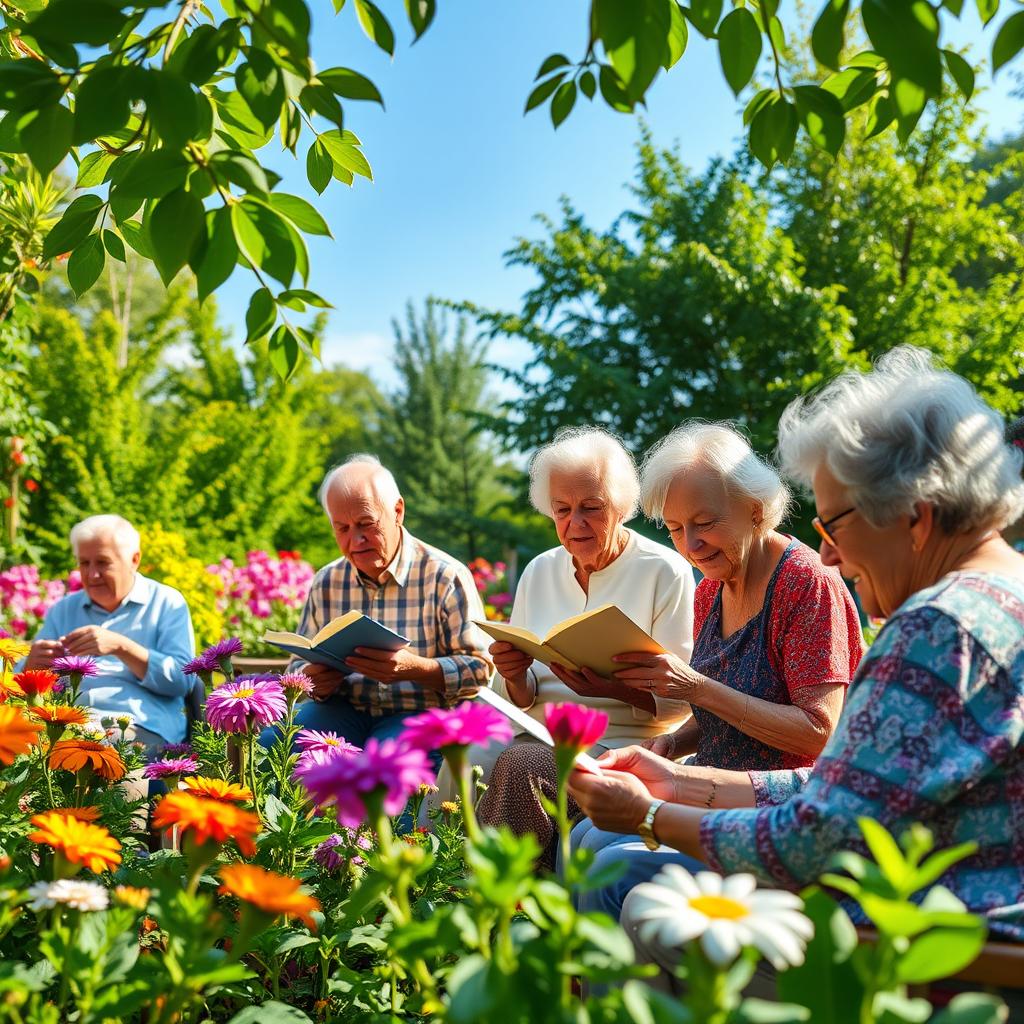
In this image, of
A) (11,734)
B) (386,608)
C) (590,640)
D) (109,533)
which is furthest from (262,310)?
(109,533)

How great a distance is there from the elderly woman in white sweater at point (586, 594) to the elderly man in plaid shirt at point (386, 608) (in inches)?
9.4

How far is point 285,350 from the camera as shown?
4.90ft

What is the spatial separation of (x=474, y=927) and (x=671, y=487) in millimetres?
1732

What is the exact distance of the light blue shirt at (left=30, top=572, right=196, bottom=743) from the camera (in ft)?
11.1

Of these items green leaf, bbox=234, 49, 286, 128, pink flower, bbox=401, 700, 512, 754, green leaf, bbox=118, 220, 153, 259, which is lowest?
pink flower, bbox=401, 700, 512, 754

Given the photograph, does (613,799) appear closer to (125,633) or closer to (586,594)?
(586,594)

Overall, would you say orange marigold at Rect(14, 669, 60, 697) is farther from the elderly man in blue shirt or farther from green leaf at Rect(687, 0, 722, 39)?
green leaf at Rect(687, 0, 722, 39)

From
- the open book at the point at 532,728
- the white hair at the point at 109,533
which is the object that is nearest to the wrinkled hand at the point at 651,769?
the open book at the point at 532,728

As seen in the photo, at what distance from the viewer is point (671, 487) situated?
2496mm

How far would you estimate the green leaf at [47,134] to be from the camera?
3.75 ft

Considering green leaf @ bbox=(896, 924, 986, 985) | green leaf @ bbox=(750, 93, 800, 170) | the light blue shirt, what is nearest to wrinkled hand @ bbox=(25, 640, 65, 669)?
the light blue shirt

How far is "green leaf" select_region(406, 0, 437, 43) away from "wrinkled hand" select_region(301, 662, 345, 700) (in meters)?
2.42

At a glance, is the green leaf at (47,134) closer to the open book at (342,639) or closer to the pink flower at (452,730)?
the pink flower at (452,730)

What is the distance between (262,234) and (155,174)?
137 mm
